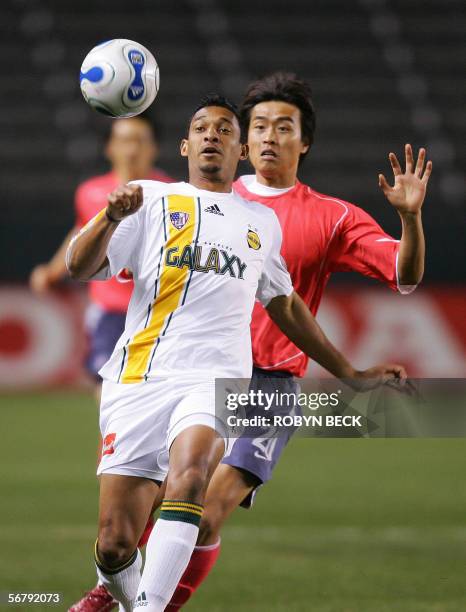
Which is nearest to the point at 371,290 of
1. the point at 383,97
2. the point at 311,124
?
the point at 383,97

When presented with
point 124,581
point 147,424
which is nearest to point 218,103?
point 147,424

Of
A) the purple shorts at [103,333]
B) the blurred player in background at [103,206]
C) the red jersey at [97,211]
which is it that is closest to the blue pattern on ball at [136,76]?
the blurred player in background at [103,206]

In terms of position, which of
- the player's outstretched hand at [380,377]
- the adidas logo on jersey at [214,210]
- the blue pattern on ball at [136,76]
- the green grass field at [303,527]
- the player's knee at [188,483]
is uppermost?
the blue pattern on ball at [136,76]

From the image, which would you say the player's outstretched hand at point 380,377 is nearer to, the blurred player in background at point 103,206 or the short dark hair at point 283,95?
the short dark hair at point 283,95

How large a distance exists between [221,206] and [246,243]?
→ 178 mm

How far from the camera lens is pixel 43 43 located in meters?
19.8

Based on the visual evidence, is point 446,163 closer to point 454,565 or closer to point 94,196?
point 94,196

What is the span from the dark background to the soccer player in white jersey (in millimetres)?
12854

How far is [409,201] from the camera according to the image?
496 cm

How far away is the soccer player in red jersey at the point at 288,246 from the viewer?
5336mm

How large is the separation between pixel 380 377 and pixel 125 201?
57.9 inches

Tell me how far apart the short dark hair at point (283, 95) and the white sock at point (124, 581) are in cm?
211

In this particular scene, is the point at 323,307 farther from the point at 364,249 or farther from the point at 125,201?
the point at 125,201

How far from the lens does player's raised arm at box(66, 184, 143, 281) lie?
4.25 m
